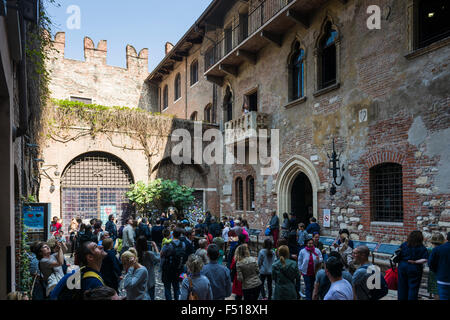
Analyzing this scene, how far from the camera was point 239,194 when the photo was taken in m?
16.8

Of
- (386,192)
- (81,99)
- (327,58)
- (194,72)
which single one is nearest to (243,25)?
(194,72)

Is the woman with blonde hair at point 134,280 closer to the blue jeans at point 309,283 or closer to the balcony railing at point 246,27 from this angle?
the blue jeans at point 309,283

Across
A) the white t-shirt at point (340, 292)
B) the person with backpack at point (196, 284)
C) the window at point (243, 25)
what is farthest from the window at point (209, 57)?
the white t-shirt at point (340, 292)

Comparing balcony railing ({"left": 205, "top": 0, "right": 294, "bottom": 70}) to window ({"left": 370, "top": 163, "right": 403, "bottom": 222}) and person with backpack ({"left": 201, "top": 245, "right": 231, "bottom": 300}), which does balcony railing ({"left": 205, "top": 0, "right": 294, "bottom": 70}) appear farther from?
Answer: person with backpack ({"left": 201, "top": 245, "right": 231, "bottom": 300})

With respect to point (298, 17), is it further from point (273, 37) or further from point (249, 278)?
point (249, 278)

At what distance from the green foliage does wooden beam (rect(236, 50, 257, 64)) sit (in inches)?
256

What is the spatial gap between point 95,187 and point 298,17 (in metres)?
11.8

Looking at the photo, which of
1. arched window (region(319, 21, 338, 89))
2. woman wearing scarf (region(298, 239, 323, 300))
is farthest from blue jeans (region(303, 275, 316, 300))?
arched window (region(319, 21, 338, 89))

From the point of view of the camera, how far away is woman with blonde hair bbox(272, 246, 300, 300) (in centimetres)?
554

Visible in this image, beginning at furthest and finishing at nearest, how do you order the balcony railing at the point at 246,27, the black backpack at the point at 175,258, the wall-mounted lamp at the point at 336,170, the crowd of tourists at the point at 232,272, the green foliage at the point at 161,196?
the green foliage at the point at 161,196 < the balcony railing at the point at 246,27 < the wall-mounted lamp at the point at 336,170 < the black backpack at the point at 175,258 < the crowd of tourists at the point at 232,272

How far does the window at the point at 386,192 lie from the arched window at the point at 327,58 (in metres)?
3.51

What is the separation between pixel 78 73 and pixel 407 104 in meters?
22.4

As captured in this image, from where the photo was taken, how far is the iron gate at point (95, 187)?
1631cm

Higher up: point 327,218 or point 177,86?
point 177,86
